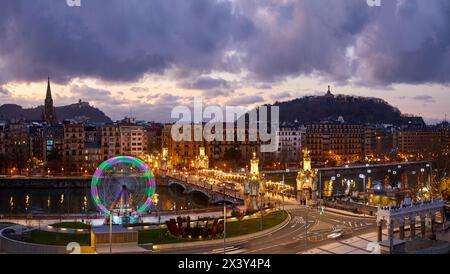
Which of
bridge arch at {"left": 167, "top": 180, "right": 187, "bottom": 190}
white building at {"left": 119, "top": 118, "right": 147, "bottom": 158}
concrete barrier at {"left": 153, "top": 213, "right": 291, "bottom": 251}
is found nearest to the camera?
concrete barrier at {"left": 153, "top": 213, "right": 291, "bottom": 251}

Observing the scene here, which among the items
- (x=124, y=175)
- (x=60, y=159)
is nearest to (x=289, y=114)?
(x=60, y=159)

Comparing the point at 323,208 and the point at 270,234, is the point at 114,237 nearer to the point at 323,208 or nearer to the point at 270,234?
the point at 270,234

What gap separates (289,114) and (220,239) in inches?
3307

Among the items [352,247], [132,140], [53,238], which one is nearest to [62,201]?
[53,238]

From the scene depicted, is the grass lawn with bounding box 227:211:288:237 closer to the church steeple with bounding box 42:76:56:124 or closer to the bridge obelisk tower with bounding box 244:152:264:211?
the bridge obelisk tower with bounding box 244:152:264:211

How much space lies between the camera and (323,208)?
23.4 metres

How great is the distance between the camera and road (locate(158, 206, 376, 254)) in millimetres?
16078

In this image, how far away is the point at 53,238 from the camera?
688 inches

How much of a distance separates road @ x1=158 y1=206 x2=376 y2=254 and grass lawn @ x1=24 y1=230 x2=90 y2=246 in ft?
11.3

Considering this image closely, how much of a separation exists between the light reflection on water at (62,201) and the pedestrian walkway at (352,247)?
14.4 metres

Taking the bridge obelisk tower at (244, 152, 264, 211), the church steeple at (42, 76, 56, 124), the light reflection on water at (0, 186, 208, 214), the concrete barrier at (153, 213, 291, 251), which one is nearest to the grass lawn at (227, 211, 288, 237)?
the concrete barrier at (153, 213, 291, 251)

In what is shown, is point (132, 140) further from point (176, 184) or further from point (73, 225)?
point (73, 225)

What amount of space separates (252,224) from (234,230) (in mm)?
1423
